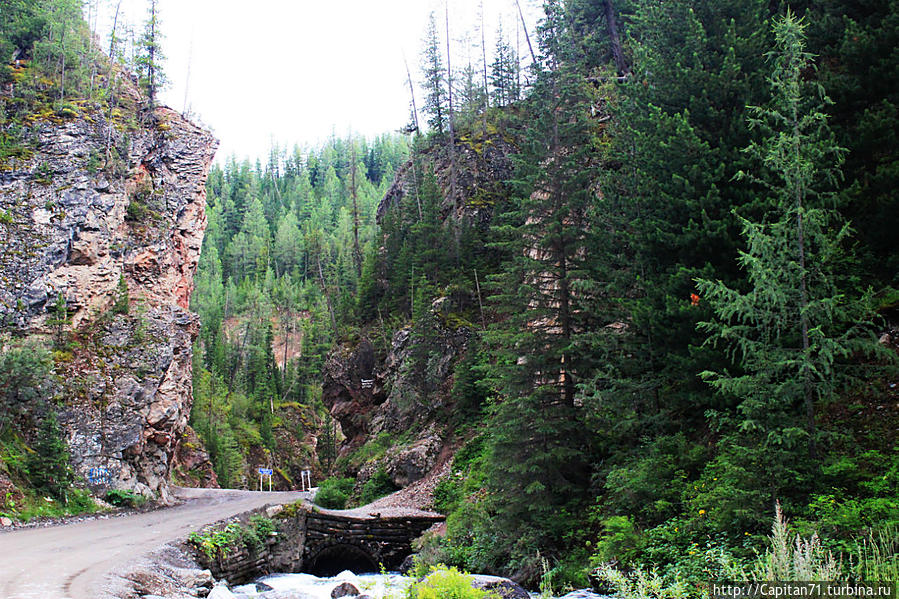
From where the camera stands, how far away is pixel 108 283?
1136 inches

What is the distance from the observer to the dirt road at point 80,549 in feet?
34.4

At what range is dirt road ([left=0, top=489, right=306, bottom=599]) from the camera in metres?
10.5

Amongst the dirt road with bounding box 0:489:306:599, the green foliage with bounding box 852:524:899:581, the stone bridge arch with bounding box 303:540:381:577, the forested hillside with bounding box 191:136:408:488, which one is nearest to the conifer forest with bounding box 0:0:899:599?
the green foliage with bounding box 852:524:899:581

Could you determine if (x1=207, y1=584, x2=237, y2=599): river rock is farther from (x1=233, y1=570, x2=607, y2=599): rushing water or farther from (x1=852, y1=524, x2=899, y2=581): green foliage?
(x1=852, y1=524, x2=899, y2=581): green foliage

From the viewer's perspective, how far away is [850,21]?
1268 cm

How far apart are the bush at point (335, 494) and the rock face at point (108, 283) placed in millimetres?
8360

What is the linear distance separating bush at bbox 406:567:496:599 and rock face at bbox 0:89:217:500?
21442mm

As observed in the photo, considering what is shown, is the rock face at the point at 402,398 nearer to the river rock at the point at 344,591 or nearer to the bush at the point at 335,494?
the bush at the point at 335,494

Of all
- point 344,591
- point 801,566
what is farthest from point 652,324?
point 344,591

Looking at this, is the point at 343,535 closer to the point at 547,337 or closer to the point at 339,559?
the point at 339,559

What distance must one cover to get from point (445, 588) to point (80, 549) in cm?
1217

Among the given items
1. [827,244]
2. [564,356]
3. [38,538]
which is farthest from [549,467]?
[38,538]

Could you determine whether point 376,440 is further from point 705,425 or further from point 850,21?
point 850,21

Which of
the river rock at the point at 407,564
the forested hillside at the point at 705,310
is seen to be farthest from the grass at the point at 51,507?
the forested hillside at the point at 705,310
